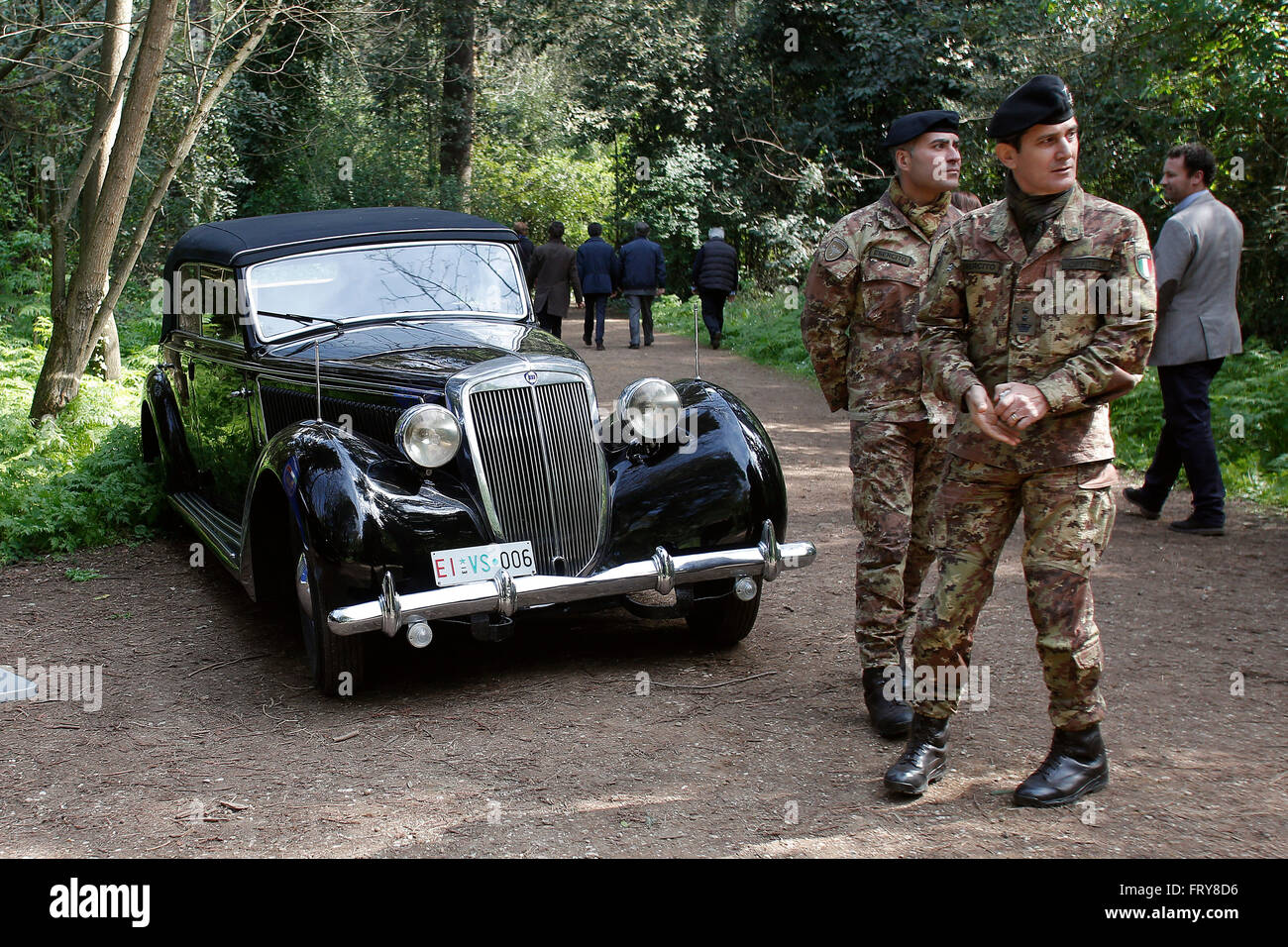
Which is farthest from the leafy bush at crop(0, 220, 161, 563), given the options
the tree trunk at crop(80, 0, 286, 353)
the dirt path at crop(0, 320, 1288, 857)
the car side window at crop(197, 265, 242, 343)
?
the car side window at crop(197, 265, 242, 343)

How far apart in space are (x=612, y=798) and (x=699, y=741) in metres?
0.57

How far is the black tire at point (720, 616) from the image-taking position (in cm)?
527

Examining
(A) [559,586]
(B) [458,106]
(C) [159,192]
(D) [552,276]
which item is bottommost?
(A) [559,586]

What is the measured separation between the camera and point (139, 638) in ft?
19.5

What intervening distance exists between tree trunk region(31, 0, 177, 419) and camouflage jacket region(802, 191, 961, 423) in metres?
6.59

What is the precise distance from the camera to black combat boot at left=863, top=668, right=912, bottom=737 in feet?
14.2

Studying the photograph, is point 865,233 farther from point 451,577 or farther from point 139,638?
point 139,638

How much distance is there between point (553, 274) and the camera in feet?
55.5

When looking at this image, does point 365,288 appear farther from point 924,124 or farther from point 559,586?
point 924,124

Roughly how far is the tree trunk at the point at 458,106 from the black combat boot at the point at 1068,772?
2313cm

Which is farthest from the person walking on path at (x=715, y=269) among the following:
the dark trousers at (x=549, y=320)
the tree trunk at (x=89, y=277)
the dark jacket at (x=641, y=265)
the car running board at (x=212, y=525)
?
the car running board at (x=212, y=525)

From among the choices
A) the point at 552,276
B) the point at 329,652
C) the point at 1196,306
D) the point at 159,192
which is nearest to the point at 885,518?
the point at 329,652

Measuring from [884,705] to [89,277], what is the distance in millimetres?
7767

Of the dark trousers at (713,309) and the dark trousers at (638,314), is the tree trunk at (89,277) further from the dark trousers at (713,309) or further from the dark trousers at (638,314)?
the dark trousers at (638,314)
